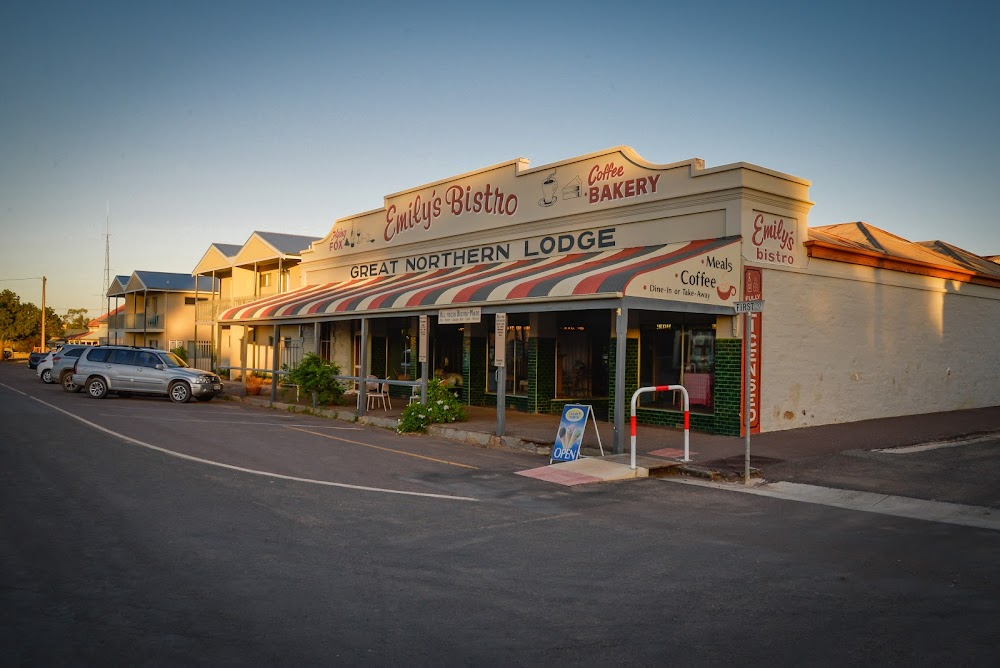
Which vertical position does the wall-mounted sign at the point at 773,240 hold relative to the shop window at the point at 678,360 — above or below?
above

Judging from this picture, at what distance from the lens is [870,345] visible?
17.5 m

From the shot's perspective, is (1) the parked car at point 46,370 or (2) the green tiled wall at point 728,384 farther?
(1) the parked car at point 46,370

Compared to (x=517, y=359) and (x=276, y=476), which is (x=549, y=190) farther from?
(x=276, y=476)

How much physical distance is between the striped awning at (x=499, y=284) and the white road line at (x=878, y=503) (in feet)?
12.6

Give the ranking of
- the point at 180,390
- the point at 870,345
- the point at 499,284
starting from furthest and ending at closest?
the point at 180,390 < the point at 870,345 < the point at 499,284

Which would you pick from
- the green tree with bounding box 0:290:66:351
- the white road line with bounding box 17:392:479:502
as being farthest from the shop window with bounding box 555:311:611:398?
the green tree with bounding box 0:290:66:351

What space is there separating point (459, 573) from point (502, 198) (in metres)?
14.6

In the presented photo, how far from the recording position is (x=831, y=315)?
16406 mm

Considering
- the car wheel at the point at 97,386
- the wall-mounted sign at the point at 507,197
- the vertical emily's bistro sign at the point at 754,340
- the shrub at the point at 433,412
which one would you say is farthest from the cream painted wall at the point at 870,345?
the car wheel at the point at 97,386

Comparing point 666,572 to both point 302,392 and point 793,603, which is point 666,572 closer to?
point 793,603

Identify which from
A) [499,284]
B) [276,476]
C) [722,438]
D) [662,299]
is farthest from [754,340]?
[276,476]

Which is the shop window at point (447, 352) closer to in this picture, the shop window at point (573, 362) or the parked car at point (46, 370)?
the shop window at point (573, 362)

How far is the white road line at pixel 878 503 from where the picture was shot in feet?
26.8

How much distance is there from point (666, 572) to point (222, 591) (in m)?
3.43
